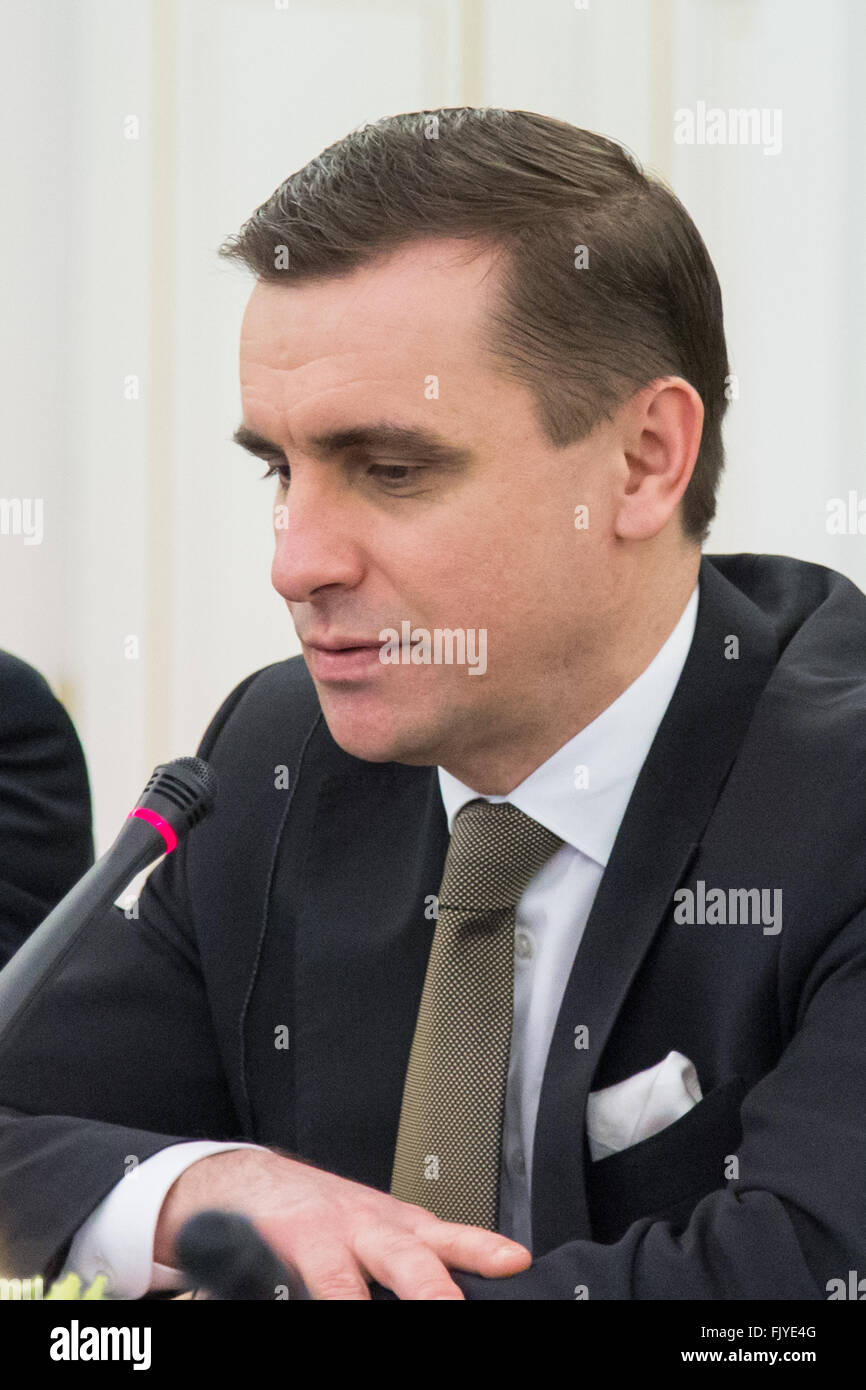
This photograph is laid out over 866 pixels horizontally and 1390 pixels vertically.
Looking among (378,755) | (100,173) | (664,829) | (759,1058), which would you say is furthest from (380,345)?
(100,173)

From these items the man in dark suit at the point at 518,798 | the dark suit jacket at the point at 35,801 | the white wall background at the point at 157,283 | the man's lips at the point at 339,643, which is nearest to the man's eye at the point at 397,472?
the man in dark suit at the point at 518,798

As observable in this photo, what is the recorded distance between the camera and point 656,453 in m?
1.11

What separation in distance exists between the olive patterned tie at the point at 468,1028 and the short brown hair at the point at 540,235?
29 centimetres

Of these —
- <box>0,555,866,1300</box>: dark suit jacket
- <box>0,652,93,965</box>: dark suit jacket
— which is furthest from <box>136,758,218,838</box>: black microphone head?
<box>0,652,93,965</box>: dark suit jacket

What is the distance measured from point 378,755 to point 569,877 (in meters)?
0.16

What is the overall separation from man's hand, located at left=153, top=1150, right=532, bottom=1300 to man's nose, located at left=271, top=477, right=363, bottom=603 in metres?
0.37

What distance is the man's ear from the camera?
109 cm

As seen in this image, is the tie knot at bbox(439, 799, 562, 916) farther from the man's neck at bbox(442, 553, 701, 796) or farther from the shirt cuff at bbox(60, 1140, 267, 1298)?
the shirt cuff at bbox(60, 1140, 267, 1298)

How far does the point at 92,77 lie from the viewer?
227cm

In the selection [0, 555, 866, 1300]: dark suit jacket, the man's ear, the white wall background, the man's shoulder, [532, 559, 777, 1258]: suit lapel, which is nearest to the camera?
[0, 555, 866, 1300]: dark suit jacket

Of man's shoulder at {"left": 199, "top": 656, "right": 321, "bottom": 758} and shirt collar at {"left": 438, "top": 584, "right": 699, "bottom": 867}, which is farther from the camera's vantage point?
man's shoulder at {"left": 199, "top": 656, "right": 321, "bottom": 758}

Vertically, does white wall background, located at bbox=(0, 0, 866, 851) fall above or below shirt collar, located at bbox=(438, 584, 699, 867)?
above
